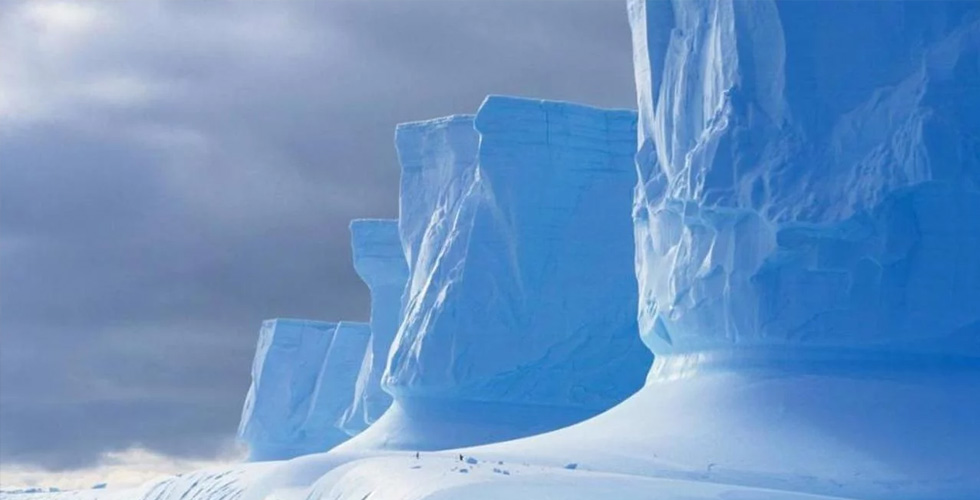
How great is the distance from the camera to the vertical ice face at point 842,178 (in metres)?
16.0

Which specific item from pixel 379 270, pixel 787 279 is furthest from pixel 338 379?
pixel 787 279

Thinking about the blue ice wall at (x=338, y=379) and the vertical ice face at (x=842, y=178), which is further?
the blue ice wall at (x=338, y=379)

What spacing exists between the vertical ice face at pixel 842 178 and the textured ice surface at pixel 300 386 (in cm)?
2078

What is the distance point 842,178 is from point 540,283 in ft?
33.0

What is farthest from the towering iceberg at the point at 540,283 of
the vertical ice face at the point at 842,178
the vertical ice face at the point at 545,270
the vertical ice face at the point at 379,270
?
the vertical ice face at the point at 842,178

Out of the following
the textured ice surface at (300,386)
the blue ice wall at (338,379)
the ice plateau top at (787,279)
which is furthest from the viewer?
the textured ice surface at (300,386)

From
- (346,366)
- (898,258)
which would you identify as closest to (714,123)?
(898,258)

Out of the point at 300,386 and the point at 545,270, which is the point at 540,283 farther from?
the point at 300,386

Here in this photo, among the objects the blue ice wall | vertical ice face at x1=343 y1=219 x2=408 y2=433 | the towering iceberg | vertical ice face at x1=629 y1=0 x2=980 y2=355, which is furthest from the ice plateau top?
the blue ice wall

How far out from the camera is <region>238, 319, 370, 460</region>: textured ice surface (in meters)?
37.3

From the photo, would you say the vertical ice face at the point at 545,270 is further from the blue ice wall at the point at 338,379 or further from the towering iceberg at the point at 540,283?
the blue ice wall at the point at 338,379

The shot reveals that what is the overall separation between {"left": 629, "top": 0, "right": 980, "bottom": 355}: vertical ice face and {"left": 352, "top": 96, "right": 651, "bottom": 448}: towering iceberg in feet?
27.7

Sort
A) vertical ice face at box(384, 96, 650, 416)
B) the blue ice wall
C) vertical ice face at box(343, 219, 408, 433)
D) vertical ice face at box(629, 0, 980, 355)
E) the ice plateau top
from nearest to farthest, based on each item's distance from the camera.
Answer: the ice plateau top, vertical ice face at box(629, 0, 980, 355), vertical ice face at box(384, 96, 650, 416), vertical ice face at box(343, 219, 408, 433), the blue ice wall

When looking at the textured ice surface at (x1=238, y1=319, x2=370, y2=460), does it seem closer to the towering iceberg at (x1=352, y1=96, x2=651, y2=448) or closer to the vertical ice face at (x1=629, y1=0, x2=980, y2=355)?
the towering iceberg at (x1=352, y1=96, x2=651, y2=448)
